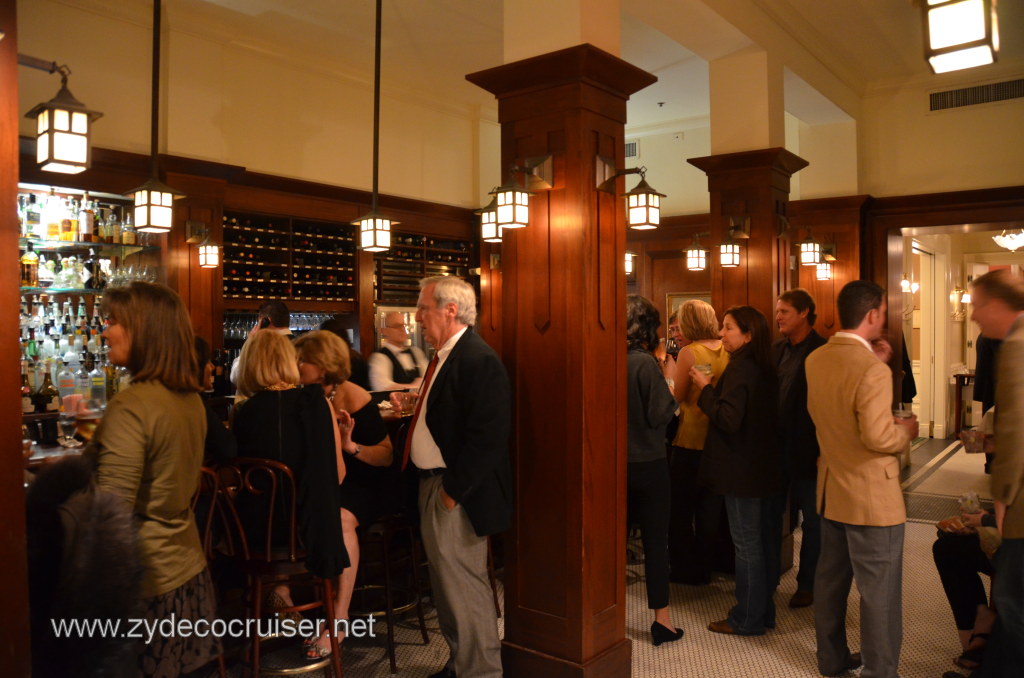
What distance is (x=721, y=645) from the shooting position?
379 cm

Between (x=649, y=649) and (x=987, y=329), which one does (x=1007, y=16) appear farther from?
(x=649, y=649)

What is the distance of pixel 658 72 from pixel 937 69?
593 centimetres

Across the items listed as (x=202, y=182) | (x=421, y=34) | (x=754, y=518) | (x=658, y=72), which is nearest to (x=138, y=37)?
(x=202, y=182)

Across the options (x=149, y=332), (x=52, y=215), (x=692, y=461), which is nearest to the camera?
(x=149, y=332)

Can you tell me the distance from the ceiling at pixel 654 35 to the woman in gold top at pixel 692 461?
2.07m

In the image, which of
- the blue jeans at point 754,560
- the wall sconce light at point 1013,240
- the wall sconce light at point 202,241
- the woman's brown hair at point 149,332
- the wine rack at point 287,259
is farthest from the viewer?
the wall sconce light at point 1013,240

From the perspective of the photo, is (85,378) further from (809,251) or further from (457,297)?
(809,251)

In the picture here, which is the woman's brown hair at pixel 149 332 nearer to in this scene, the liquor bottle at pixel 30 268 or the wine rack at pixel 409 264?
the liquor bottle at pixel 30 268

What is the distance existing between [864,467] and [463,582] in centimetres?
173

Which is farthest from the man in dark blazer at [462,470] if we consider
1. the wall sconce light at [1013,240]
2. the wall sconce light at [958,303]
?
the wall sconce light at [958,303]

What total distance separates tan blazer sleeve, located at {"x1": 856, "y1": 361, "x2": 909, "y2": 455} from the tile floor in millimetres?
1220

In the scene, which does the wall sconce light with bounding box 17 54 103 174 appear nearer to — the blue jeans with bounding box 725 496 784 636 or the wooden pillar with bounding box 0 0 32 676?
the wooden pillar with bounding box 0 0 32 676

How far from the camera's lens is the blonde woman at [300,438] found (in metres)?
2.95

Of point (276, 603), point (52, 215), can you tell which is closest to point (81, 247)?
point (52, 215)
